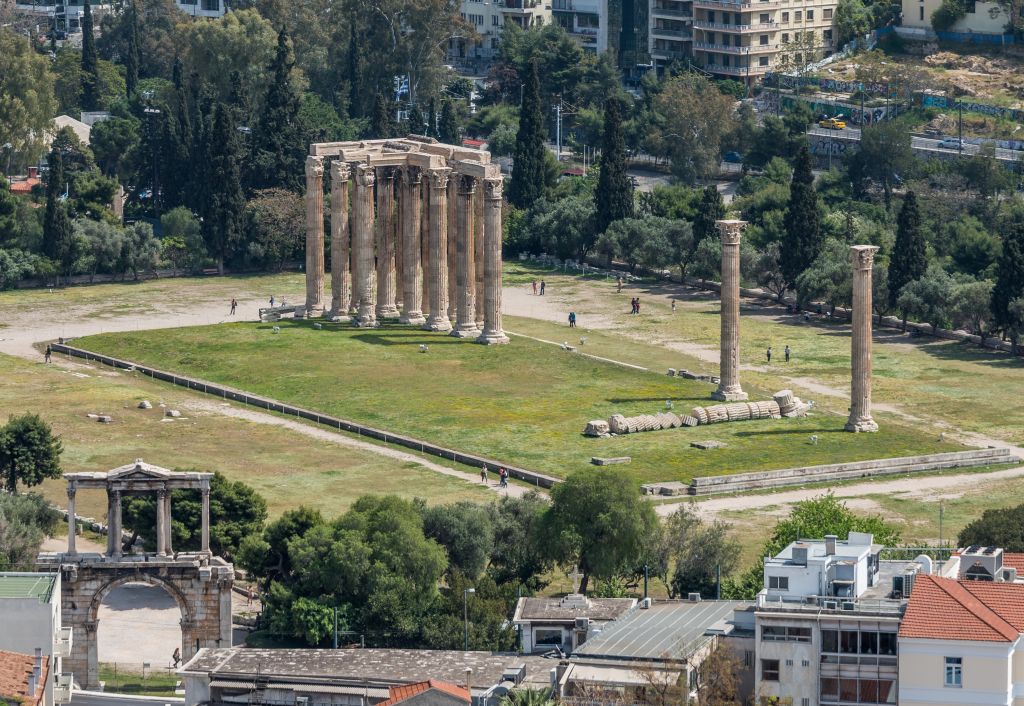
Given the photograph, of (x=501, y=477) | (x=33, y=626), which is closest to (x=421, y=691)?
(x=33, y=626)

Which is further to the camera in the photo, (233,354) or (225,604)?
(233,354)

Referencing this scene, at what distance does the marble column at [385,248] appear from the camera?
17862 cm

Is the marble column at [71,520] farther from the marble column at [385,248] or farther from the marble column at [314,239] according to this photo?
the marble column at [314,239]

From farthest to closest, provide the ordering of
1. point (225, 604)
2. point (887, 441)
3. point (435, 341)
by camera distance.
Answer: point (435, 341) < point (887, 441) < point (225, 604)

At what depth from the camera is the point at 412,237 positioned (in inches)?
6944

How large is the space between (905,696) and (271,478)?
199 ft

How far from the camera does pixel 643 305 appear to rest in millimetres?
186875

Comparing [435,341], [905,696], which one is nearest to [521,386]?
[435,341]

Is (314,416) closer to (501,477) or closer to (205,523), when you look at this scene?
(501,477)

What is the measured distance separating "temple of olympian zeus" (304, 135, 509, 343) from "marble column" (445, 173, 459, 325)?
60 mm

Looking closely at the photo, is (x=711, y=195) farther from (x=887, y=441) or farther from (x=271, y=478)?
(x=271, y=478)

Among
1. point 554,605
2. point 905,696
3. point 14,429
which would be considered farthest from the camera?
point 14,429

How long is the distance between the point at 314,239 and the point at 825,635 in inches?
3879

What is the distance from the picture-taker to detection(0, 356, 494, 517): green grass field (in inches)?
5310
